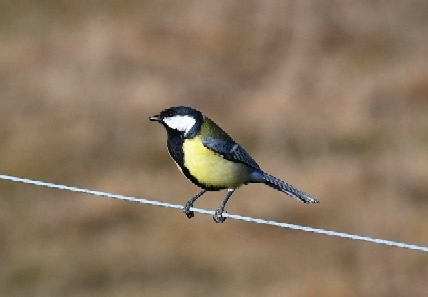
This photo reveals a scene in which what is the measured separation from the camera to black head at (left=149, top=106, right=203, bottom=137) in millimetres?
4008

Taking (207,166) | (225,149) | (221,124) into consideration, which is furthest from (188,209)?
(221,124)

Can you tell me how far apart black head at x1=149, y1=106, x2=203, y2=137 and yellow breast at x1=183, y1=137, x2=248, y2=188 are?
5 cm

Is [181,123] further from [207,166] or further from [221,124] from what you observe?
[221,124]

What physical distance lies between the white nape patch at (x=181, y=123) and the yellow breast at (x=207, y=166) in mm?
58

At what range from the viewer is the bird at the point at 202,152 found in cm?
402

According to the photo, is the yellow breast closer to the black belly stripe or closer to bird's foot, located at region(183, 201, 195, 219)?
the black belly stripe

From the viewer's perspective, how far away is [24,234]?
888cm

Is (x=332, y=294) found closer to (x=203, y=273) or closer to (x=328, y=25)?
(x=203, y=273)

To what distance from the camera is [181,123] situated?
4.06m

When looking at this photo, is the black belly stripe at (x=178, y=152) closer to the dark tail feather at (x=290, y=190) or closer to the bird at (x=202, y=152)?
the bird at (x=202, y=152)

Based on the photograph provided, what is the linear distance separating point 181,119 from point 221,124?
4916mm

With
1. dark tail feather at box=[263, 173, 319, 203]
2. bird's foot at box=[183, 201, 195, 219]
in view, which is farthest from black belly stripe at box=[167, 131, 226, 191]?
dark tail feather at box=[263, 173, 319, 203]

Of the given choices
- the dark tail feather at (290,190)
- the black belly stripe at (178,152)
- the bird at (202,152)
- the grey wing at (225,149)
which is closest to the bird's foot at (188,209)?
the bird at (202,152)

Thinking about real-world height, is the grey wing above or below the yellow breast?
above
